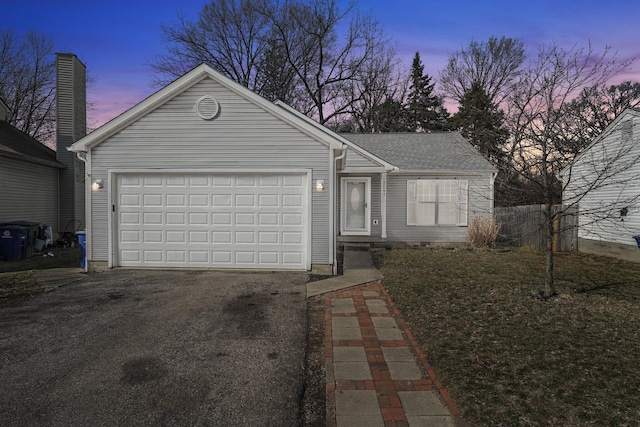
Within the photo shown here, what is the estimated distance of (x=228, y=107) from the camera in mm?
8320

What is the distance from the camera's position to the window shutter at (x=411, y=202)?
13.5 meters

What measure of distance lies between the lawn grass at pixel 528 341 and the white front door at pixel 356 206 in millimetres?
4687

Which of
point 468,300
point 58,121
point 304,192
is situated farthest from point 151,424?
point 58,121

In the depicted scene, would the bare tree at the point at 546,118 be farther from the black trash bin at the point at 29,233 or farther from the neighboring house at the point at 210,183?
the black trash bin at the point at 29,233

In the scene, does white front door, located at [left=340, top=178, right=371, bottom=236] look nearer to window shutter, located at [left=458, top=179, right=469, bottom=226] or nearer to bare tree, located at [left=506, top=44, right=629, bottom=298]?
window shutter, located at [left=458, top=179, right=469, bottom=226]

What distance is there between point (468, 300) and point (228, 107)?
6.19m

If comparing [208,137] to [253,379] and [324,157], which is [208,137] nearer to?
[324,157]

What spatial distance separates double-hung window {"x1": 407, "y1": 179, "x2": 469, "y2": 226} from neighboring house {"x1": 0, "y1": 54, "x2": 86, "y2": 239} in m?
13.1

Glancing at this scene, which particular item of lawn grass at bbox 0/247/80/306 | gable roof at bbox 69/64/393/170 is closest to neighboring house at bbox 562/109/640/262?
gable roof at bbox 69/64/393/170

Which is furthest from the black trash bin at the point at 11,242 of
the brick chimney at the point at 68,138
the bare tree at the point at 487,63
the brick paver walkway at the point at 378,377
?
the bare tree at the point at 487,63

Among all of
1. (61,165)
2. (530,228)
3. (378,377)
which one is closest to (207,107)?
(378,377)

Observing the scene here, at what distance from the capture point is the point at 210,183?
8.51 m

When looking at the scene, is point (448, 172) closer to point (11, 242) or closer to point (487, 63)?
point (11, 242)

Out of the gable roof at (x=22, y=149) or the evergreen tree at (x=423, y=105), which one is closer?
→ the gable roof at (x=22, y=149)
